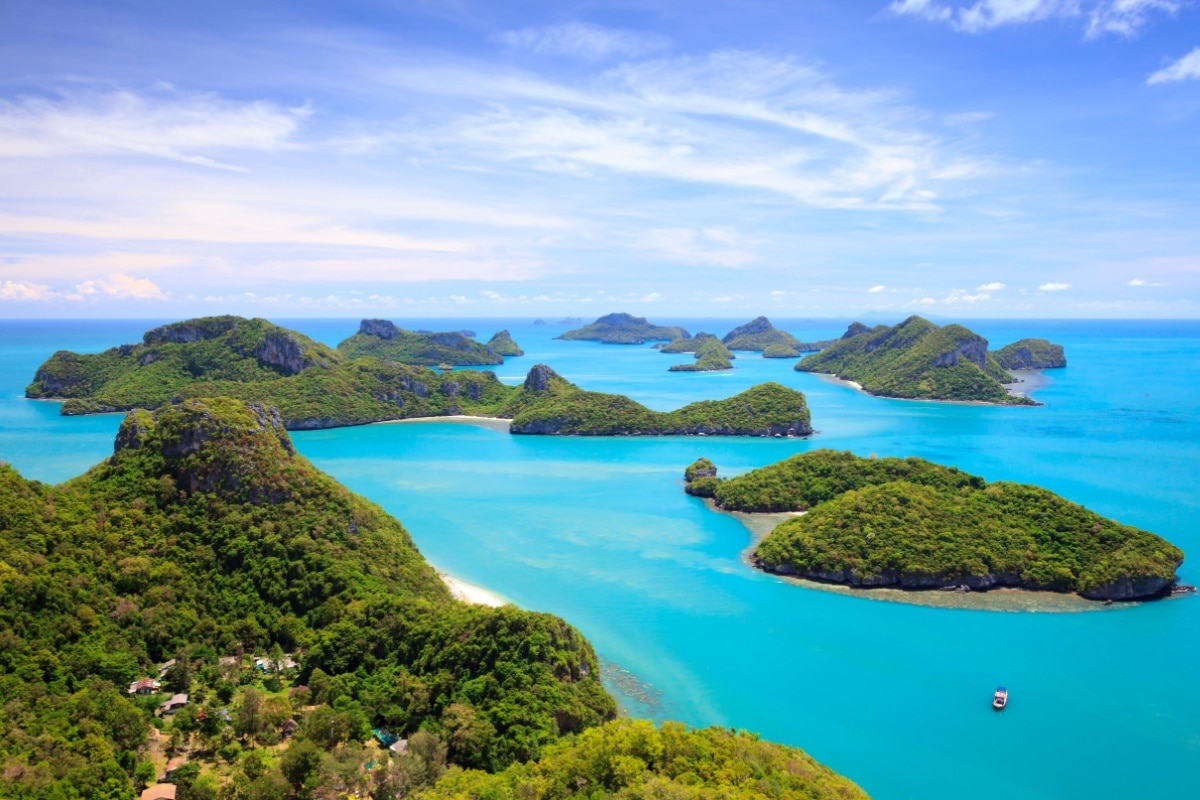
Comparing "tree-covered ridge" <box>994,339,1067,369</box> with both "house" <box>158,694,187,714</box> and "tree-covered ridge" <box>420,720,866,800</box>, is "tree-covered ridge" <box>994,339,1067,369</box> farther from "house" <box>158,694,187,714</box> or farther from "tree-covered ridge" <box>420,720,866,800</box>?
"house" <box>158,694,187,714</box>

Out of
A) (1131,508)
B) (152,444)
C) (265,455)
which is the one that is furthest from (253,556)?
(1131,508)

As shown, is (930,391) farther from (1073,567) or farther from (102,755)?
(102,755)

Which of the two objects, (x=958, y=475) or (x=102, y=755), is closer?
(x=102, y=755)

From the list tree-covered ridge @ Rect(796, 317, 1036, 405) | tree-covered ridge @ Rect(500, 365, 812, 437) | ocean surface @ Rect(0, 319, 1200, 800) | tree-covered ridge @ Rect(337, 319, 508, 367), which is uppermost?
tree-covered ridge @ Rect(337, 319, 508, 367)

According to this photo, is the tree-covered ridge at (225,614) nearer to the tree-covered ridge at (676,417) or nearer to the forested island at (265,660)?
the forested island at (265,660)

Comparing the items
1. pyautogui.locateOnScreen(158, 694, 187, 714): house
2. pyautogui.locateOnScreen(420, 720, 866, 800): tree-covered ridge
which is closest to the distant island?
pyautogui.locateOnScreen(420, 720, 866, 800): tree-covered ridge

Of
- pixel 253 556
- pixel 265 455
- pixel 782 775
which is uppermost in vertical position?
pixel 265 455
